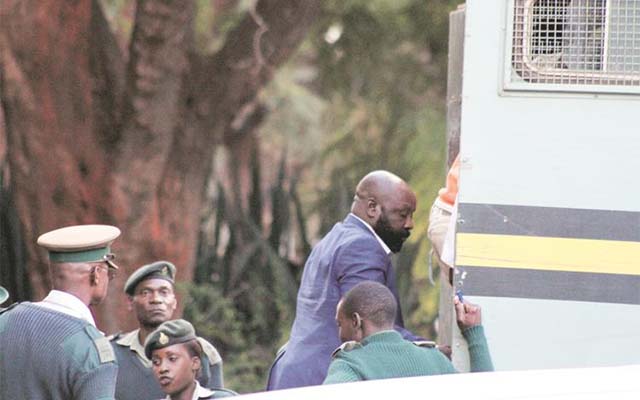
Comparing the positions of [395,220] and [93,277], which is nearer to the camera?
[93,277]

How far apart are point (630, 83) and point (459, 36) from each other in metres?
1.47

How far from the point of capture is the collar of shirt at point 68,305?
5341mm

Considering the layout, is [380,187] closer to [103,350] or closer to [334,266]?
[334,266]

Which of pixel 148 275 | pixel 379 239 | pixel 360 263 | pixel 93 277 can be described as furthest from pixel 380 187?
pixel 93 277

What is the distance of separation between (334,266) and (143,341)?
107 centimetres

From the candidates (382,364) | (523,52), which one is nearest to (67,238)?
(382,364)

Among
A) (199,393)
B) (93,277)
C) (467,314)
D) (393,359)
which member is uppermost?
(93,277)

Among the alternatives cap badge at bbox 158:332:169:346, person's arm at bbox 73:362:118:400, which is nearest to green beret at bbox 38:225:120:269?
person's arm at bbox 73:362:118:400

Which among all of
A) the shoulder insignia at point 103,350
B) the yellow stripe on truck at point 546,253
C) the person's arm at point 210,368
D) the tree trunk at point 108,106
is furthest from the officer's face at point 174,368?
the tree trunk at point 108,106

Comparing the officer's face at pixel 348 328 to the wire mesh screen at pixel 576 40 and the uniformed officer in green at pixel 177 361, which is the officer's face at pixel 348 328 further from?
the wire mesh screen at pixel 576 40

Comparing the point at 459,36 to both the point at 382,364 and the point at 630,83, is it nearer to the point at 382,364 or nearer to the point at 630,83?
the point at 630,83

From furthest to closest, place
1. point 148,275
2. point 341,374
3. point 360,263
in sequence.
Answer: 1. point 148,275
2. point 360,263
3. point 341,374

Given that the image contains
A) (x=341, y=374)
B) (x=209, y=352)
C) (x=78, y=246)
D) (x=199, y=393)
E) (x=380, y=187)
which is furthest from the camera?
(x=209, y=352)

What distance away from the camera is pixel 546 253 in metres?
5.36
